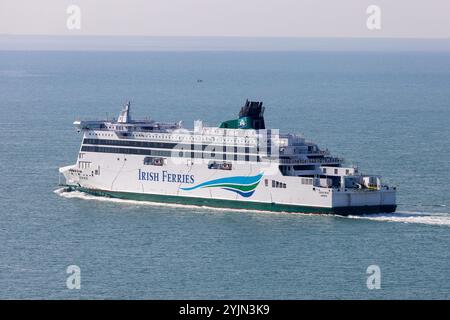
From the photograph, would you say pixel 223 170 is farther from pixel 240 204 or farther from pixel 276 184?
pixel 276 184

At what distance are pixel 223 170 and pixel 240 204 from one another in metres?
2.06

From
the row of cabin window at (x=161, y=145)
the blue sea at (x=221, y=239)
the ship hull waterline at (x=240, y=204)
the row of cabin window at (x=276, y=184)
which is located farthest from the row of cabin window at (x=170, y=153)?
the blue sea at (x=221, y=239)

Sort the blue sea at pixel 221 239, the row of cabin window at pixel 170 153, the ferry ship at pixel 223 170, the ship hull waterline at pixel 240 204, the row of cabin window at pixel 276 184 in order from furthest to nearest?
the row of cabin window at pixel 170 153 → the row of cabin window at pixel 276 184 → the ferry ship at pixel 223 170 → the ship hull waterline at pixel 240 204 → the blue sea at pixel 221 239

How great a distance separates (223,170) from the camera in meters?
68.5

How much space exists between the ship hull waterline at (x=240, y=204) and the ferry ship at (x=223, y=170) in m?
0.05

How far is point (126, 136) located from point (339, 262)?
21355 mm

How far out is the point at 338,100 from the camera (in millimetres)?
150000

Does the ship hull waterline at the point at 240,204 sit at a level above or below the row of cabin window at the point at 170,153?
below

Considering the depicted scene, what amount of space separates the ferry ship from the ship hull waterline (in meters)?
0.05

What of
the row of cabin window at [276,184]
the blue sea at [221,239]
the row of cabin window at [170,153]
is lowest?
the blue sea at [221,239]

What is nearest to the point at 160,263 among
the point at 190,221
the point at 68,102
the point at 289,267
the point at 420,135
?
the point at 289,267

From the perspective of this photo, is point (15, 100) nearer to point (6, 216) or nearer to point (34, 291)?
point (6, 216)

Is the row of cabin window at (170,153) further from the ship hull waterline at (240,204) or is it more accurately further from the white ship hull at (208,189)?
the ship hull waterline at (240,204)

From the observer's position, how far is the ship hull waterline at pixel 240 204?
65375 millimetres
